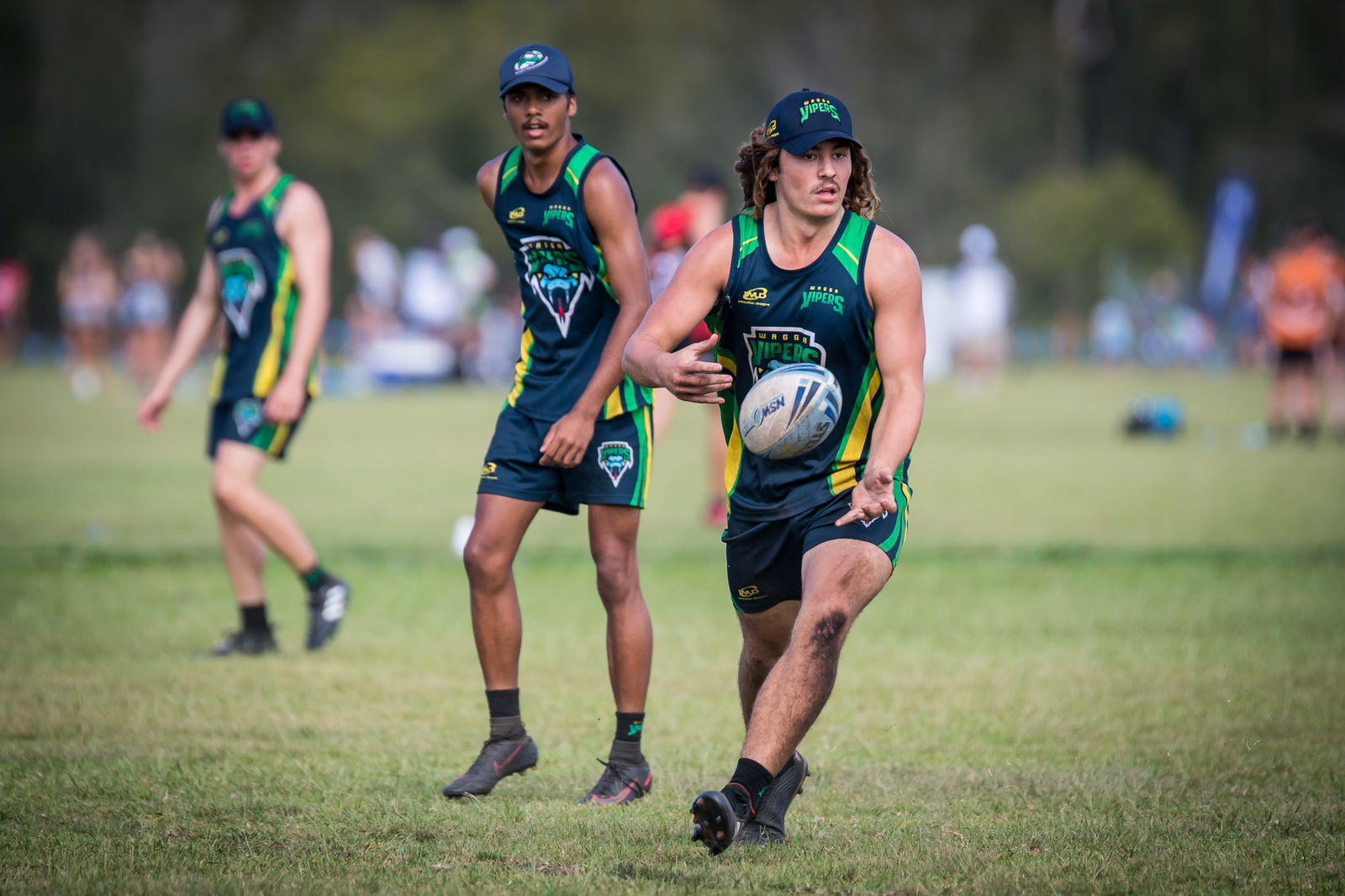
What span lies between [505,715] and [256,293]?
3.38 m

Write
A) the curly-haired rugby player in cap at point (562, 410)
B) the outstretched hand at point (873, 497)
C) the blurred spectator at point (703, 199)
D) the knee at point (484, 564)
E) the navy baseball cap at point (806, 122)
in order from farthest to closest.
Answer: the blurred spectator at point (703, 199)
the knee at point (484, 564)
the curly-haired rugby player in cap at point (562, 410)
the navy baseball cap at point (806, 122)
the outstretched hand at point (873, 497)

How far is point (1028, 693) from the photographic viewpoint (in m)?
7.21

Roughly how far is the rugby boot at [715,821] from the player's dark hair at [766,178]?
6.10ft

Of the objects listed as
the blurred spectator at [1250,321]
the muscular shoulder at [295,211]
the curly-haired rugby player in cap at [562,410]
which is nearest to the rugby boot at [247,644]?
the muscular shoulder at [295,211]

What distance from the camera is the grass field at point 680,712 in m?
4.64

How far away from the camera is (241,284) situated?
8.16 m

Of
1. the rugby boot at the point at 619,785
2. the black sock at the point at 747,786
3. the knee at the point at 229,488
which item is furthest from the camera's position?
the knee at the point at 229,488

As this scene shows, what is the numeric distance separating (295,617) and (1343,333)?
1683cm

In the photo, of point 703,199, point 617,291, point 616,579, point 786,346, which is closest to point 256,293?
point 617,291

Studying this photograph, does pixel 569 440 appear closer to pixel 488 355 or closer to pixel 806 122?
pixel 806 122

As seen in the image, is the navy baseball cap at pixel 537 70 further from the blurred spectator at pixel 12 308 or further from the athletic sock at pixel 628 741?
the blurred spectator at pixel 12 308

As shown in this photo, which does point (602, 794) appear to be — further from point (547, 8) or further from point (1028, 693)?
point (547, 8)

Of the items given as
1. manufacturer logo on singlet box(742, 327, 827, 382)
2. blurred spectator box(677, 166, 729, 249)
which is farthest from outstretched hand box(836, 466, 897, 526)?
blurred spectator box(677, 166, 729, 249)

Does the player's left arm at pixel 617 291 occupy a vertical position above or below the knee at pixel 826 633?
above
